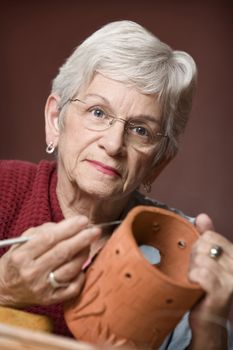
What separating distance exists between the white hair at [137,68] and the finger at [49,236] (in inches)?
16.9

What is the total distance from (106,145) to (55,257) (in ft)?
1.17

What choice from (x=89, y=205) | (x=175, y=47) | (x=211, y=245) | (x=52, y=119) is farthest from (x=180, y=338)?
(x=175, y=47)

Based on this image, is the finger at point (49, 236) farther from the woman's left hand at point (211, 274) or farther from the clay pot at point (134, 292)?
the woman's left hand at point (211, 274)

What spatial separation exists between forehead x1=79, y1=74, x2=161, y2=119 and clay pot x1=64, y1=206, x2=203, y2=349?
354mm

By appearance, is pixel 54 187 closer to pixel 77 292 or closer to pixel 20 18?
pixel 77 292

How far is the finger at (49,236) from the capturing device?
35.8 inches

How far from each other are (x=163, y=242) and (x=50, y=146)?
532 mm

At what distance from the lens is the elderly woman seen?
1.22m

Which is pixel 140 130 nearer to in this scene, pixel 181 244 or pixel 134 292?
pixel 181 244

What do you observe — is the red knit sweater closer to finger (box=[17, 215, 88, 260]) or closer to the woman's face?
the woman's face

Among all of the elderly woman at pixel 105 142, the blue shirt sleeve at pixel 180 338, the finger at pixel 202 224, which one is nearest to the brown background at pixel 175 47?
the elderly woman at pixel 105 142

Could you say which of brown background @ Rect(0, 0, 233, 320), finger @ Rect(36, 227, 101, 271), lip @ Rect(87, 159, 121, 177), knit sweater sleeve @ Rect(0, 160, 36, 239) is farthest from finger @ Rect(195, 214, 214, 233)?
brown background @ Rect(0, 0, 233, 320)

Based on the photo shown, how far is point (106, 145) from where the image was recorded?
3.95 ft

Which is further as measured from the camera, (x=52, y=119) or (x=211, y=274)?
(x=52, y=119)
